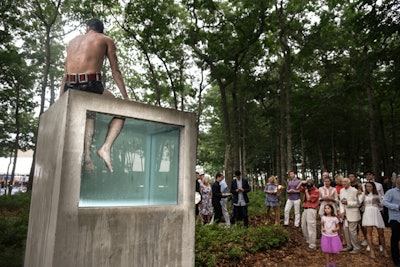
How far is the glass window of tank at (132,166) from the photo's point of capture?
3.32m

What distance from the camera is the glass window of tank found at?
131 inches

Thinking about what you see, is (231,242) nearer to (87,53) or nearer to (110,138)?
(110,138)

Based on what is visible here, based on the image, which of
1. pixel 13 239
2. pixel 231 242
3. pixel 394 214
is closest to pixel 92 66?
pixel 13 239

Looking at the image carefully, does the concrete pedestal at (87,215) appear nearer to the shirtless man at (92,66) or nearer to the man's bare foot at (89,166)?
the man's bare foot at (89,166)

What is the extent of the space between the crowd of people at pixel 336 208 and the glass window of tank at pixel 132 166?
473cm

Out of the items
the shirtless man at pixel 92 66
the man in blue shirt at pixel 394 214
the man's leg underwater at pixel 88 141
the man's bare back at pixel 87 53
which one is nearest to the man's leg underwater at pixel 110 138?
the shirtless man at pixel 92 66

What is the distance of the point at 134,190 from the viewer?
11.8 ft

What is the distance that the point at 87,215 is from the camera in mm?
3119

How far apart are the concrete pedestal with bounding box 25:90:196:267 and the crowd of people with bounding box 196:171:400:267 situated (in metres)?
4.52

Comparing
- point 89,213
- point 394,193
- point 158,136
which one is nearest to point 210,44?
point 394,193

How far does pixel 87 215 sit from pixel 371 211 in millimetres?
7116

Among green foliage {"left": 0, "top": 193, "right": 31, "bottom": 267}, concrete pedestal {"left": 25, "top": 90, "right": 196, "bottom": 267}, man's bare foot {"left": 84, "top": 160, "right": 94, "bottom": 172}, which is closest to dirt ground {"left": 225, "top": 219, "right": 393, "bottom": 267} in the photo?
concrete pedestal {"left": 25, "top": 90, "right": 196, "bottom": 267}

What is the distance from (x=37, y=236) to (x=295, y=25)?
14.9m

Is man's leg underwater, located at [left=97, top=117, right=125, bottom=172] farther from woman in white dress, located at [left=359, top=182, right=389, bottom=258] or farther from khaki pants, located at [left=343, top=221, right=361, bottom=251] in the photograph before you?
khaki pants, located at [left=343, top=221, right=361, bottom=251]
